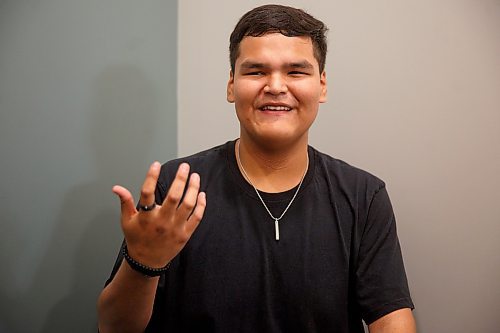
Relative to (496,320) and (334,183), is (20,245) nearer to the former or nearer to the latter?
(334,183)

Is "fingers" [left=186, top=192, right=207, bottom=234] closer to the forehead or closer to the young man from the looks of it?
the young man

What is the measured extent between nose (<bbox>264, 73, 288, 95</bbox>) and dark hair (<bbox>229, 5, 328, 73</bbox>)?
0.10m

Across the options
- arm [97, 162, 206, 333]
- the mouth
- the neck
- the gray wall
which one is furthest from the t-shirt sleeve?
the gray wall

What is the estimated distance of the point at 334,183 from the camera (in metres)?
1.19

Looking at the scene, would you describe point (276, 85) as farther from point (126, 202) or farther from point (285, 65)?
point (126, 202)

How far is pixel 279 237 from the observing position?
1110 millimetres

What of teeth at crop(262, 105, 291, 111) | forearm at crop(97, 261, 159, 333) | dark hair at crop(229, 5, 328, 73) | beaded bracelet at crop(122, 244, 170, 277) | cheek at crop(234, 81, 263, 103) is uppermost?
dark hair at crop(229, 5, 328, 73)

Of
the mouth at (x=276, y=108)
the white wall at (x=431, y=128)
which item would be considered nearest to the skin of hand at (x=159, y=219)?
the mouth at (x=276, y=108)

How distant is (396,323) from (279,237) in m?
0.32

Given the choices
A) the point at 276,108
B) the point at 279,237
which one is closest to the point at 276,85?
the point at 276,108

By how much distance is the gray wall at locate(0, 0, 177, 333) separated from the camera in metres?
1.20

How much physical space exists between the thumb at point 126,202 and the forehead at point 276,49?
0.45m

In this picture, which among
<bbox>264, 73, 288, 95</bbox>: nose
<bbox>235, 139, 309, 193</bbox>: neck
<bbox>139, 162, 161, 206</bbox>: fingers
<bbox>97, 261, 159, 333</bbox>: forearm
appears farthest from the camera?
<bbox>235, 139, 309, 193</bbox>: neck

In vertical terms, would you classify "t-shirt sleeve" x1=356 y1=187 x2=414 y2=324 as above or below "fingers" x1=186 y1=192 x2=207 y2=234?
below
